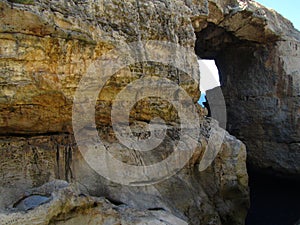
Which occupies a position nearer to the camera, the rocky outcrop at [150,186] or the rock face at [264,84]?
the rocky outcrop at [150,186]

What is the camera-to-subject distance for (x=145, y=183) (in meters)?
4.16

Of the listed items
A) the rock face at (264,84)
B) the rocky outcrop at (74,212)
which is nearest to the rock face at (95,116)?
the rocky outcrop at (74,212)

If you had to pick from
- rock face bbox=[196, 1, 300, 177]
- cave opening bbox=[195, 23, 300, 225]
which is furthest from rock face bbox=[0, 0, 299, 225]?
cave opening bbox=[195, 23, 300, 225]

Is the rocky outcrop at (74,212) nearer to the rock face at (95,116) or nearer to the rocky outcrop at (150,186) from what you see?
the rock face at (95,116)

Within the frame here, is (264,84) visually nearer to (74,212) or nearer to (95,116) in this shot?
(95,116)

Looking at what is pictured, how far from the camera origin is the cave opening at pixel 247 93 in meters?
7.21

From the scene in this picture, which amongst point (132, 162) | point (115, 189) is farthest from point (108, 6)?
point (115, 189)

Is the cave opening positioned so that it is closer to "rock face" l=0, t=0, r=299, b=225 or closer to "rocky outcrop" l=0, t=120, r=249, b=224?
"rock face" l=0, t=0, r=299, b=225

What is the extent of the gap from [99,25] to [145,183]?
2.01 metres

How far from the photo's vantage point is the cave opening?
7211 mm

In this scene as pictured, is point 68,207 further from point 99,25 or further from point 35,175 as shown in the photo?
point 99,25

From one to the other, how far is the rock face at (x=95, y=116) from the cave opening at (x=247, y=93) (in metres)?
1.70

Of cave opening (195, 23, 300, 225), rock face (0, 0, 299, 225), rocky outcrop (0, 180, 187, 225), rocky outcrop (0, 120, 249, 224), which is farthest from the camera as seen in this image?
cave opening (195, 23, 300, 225)

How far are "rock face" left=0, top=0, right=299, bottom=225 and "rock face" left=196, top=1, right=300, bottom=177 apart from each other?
4.30 feet
